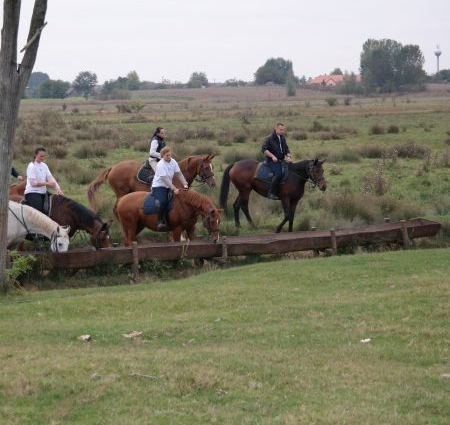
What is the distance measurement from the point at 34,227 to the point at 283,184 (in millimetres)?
6643

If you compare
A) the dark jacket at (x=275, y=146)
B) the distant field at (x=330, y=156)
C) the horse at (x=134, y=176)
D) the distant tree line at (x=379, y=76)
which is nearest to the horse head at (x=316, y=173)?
the dark jacket at (x=275, y=146)

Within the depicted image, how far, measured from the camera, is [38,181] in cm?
1591

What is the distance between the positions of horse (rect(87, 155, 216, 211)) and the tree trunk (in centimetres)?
631

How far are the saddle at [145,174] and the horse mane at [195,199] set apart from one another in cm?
292

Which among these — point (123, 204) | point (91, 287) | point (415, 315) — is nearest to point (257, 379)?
point (415, 315)

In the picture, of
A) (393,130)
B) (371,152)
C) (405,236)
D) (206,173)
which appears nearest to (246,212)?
(206,173)

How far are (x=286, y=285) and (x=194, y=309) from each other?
Result: 6.58 feet

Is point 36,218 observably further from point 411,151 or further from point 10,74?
point 411,151

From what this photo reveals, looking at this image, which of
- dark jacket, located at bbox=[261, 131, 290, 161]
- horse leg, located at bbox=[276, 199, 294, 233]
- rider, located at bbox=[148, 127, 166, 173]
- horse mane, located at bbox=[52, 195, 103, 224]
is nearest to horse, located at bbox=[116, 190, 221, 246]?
horse mane, located at bbox=[52, 195, 103, 224]

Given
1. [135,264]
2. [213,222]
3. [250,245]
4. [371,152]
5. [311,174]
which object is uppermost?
[311,174]

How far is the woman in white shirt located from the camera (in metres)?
15.8

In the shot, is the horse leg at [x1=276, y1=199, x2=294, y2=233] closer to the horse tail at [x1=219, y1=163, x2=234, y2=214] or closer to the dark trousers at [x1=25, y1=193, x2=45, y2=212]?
the horse tail at [x1=219, y1=163, x2=234, y2=214]

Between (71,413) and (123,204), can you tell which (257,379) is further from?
(123,204)

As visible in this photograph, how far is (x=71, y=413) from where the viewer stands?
7.43 m
